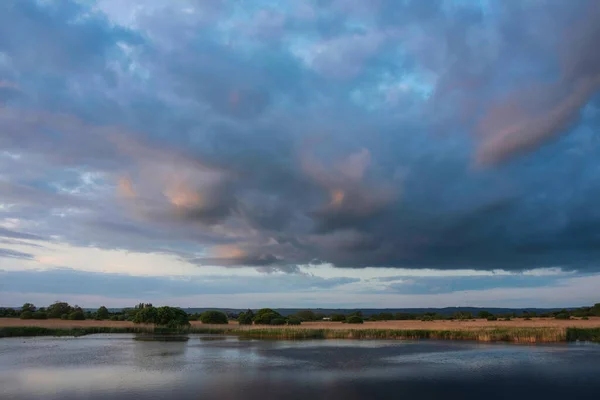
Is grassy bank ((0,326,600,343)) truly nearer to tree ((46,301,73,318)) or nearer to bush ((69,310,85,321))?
bush ((69,310,85,321))

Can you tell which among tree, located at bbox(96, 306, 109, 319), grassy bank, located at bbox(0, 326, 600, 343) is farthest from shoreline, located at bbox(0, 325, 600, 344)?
tree, located at bbox(96, 306, 109, 319)

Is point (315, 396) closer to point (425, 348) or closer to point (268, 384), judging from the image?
point (268, 384)

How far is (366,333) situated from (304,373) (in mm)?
29748

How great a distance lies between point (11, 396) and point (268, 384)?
11.7 m

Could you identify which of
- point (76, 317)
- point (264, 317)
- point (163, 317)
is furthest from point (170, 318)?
point (76, 317)

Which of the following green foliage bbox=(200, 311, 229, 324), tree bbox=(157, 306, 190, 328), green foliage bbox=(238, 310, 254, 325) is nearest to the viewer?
tree bbox=(157, 306, 190, 328)

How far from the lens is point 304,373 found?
27.9 m

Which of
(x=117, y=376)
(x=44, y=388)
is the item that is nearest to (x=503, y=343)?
(x=117, y=376)

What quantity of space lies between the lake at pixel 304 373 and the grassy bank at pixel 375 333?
17.7 ft

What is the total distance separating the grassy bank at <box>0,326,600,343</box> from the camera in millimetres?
47312

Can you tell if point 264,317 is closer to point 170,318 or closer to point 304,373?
point 170,318

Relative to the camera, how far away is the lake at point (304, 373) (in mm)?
22297

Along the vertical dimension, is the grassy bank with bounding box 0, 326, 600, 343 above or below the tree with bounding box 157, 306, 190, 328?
below

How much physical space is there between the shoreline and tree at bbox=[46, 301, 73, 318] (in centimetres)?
3056
